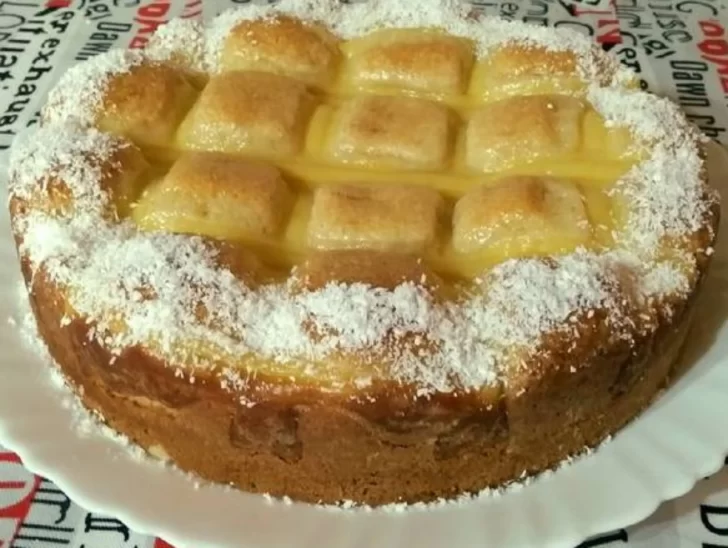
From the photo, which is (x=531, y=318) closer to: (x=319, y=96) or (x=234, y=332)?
(x=234, y=332)

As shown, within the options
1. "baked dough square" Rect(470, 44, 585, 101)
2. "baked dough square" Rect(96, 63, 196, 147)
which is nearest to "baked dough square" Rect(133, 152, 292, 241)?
"baked dough square" Rect(96, 63, 196, 147)

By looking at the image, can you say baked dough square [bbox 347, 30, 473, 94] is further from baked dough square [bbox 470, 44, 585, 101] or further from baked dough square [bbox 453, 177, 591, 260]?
baked dough square [bbox 453, 177, 591, 260]

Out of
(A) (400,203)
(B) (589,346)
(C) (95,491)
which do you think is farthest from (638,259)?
(C) (95,491)

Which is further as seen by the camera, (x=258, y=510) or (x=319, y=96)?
(x=319, y=96)

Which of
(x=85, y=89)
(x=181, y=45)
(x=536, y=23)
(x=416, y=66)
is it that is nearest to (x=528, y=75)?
(x=416, y=66)

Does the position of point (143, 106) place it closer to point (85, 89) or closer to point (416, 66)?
point (85, 89)

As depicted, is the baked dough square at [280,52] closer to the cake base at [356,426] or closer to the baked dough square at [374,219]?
the baked dough square at [374,219]

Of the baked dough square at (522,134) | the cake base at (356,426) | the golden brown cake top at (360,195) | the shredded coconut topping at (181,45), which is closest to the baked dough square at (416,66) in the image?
the golden brown cake top at (360,195)
